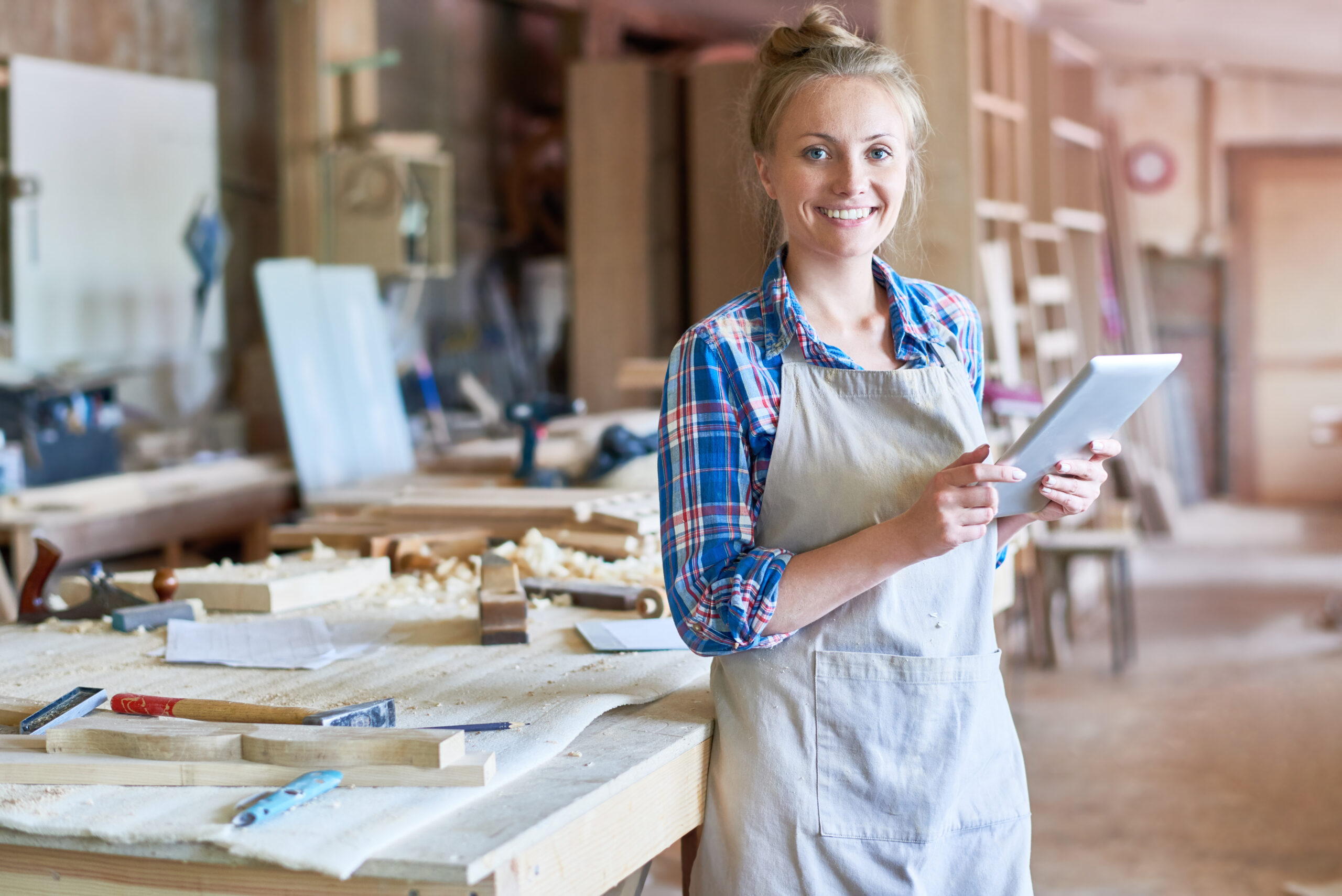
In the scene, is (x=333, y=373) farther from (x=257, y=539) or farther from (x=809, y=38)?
(x=809, y=38)

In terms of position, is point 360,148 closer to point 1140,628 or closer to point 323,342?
point 323,342

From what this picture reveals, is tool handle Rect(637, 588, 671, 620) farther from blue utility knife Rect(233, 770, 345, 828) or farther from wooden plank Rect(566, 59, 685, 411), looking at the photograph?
wooden plank Rect(566, 59, 685, 411)

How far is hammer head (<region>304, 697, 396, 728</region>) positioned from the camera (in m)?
1.51

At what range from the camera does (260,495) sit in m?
4.60

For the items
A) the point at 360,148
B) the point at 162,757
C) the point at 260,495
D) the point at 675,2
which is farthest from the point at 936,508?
the point at 675,2

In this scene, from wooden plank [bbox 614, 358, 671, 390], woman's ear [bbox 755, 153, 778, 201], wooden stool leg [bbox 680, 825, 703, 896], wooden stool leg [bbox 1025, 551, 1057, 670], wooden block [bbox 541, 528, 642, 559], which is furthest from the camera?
wooden stool leg [bbox 1025, 551, 1057, 670]

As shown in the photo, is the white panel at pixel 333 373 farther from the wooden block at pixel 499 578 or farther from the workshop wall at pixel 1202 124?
the workshop wall at pixel 1202 124

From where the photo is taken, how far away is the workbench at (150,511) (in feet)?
12.1

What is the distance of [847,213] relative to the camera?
162cm

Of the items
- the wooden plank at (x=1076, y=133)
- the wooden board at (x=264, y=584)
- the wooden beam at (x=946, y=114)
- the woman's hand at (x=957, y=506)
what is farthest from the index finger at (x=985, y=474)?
the wooden plank at (x=1076, y=133)

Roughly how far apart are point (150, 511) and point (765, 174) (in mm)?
2982

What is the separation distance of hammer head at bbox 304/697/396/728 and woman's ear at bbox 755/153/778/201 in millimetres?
799

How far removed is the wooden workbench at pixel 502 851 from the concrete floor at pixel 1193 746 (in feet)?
6.72

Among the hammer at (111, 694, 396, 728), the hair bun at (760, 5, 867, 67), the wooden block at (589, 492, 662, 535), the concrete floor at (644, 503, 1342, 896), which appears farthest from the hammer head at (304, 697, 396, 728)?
the concrete floor at (644, 503, 1342, 896)
